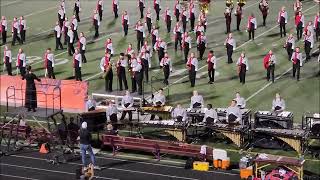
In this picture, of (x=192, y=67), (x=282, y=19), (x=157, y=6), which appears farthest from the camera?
(x=157, y=6)

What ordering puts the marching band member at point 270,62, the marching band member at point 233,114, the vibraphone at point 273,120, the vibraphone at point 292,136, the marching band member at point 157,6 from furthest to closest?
the marching band member at point 157,6 → the marching band member at point 270,62 → the marching band member at point 233,114 → the vibraphone at point 273,120 → the vibraphone at point 292,136

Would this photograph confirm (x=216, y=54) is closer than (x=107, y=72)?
No

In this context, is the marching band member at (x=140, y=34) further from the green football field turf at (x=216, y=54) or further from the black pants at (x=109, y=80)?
the black pants at (x=109, y=80)

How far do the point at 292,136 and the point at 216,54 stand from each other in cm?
1071

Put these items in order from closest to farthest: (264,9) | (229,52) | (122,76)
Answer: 1. (122,76)
2. (229,52)
3. (264,9)

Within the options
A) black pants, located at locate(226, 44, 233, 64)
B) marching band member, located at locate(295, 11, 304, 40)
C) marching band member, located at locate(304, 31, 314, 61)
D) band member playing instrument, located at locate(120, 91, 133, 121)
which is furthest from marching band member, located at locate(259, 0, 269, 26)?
band member playing instrument, located at locate(120, 91, 133, 121)

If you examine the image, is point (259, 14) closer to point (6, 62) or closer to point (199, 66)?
point (199, 66)

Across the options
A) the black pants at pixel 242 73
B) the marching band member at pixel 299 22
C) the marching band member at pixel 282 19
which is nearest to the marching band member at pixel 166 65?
the black pants at pixel 242 73

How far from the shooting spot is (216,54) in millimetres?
30953

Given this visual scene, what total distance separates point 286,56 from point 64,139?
11048mm

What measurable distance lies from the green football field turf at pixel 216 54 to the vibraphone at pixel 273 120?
222cm

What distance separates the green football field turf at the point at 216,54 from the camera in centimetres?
2620

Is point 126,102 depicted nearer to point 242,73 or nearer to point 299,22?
point 242,73

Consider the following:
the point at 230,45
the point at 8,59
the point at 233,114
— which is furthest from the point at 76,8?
the point at 233,114
